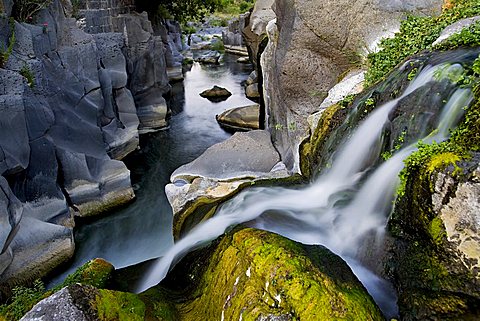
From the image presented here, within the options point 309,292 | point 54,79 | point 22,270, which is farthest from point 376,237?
point 54,79

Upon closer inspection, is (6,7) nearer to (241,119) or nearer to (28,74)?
(28,74)

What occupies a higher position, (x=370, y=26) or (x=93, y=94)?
(x=370, y=26)

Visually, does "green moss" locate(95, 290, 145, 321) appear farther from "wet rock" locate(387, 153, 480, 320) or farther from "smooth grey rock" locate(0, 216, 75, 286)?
"smooth grey rock" locate(0, 216, 75, 286)

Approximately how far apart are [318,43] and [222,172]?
3183 mm

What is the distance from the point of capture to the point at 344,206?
4.76 meters

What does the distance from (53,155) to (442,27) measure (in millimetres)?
7700

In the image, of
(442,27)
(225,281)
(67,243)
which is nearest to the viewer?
(225,281)

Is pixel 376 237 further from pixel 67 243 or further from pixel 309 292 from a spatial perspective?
pixel 67 243

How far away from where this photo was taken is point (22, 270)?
7.44 meters

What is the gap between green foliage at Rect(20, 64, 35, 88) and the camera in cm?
845

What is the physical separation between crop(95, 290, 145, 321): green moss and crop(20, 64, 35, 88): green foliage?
6367 millimetres

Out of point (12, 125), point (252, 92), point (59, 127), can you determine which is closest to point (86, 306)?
point (12, 125)

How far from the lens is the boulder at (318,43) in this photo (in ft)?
25.5

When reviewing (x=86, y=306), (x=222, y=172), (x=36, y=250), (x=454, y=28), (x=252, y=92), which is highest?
(x=454, y=28)
